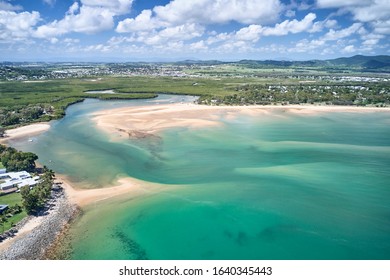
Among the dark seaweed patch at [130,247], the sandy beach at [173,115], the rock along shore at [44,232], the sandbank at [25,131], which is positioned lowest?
the dark seaweed patch at [130,247]

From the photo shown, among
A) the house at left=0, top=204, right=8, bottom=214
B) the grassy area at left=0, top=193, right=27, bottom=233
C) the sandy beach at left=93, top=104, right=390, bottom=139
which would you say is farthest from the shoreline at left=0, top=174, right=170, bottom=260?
the sandy beach at left=93, top=104, right=390, bottom=139

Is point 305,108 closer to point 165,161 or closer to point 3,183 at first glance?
point 165,161

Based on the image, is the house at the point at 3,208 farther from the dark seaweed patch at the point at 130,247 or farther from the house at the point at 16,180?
the dark seaweed patch at the point at 130,247

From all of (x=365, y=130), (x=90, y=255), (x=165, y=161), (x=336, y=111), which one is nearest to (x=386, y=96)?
(x=336, y=111)

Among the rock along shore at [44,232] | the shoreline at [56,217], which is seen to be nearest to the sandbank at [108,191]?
the shoreline at [56,217]

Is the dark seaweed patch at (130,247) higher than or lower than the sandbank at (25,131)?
lower

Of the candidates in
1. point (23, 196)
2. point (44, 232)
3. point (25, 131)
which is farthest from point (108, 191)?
point (25, 131)

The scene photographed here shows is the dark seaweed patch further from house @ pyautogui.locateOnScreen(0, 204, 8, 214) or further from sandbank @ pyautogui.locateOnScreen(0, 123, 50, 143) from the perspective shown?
sandbank @ pyautogui.locateOnScreen(0, 123, 50, 143)
